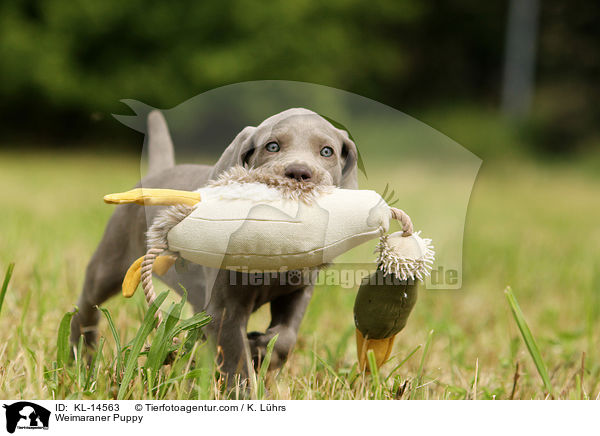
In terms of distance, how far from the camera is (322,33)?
44.3 ft

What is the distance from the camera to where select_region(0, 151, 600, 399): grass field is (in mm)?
1684

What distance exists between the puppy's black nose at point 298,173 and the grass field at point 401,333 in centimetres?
43

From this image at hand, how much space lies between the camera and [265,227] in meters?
1.44

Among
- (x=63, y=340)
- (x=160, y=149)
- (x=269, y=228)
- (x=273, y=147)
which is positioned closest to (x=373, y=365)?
(x=269, y=228)

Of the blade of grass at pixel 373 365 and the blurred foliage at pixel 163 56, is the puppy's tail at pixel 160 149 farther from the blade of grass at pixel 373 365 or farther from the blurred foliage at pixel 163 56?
the blurred foliage at pixel 163 56

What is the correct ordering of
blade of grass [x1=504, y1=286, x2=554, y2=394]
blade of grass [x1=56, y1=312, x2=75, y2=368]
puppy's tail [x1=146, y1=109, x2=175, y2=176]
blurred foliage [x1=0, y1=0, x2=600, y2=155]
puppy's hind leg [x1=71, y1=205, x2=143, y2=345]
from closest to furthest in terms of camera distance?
blade of grass [x1=56, y1=312, x2=75, y2=368]
blade of grass [x1=504, y1=286, x2=554, y2=394]
puppy's hind leg [x1=71, y1=205, x2=143, y2=345]
puppy's tail [x1=146, y1=109, x2=175, y2=176]
blurred foliage [x1=0, y1=0, x2=600, y2=155]

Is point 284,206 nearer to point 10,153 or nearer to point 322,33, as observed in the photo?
point 10,153

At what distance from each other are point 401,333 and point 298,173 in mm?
1032

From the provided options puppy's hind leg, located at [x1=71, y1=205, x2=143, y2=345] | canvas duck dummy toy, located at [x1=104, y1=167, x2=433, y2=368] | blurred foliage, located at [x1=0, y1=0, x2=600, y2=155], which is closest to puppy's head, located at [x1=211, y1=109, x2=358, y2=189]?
canvas duck dummy toy, located at [x1=104, y1=167, x2=433, y2=368]

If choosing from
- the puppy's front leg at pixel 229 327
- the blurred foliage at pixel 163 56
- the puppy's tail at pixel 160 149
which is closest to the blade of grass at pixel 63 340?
the puppy's front leg at pixel 229 327

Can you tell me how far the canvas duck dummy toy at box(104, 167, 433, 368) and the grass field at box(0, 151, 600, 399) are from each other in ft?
0.85

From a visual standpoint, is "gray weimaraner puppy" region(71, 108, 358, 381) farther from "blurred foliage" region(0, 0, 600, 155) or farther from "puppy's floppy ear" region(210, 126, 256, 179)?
"blurred foliage" region(0, 0, 600, 155)
